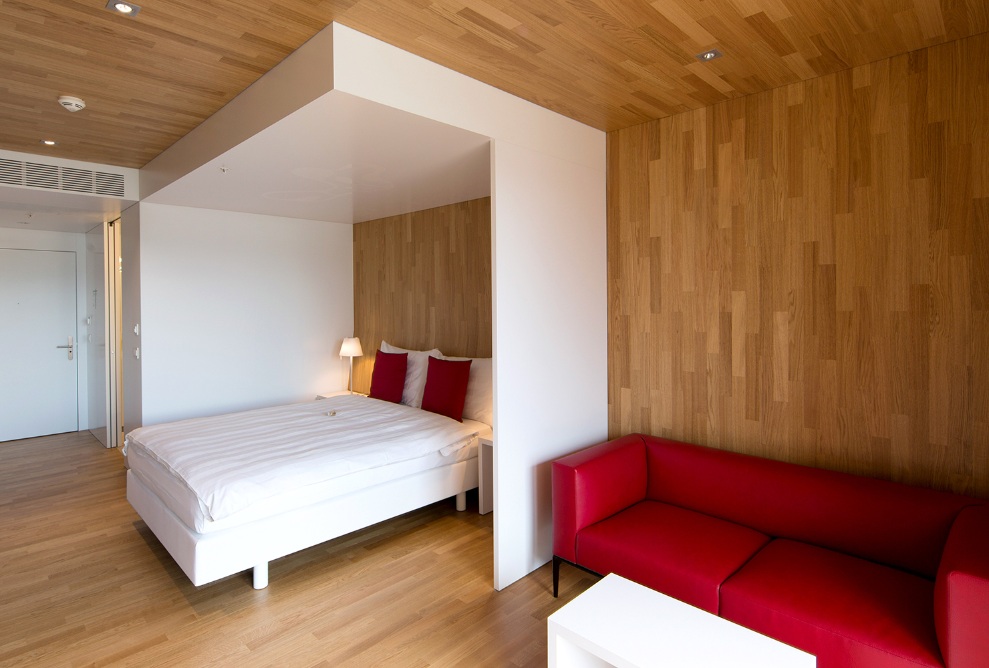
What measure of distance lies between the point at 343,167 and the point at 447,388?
175 centimetres

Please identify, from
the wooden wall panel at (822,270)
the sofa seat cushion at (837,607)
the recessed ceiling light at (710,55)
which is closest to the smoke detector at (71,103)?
the wooden wall panel at (822,270)

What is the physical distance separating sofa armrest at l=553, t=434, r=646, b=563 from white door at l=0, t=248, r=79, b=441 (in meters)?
6.15

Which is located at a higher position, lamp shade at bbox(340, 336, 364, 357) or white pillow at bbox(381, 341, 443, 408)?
lamp shade at bbox(340, 336, 364, 357)

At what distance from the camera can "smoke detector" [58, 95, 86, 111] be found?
111 inches

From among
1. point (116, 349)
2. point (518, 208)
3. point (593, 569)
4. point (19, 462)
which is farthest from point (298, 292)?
point (593, 569)

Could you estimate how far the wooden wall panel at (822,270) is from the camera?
7.49 feet

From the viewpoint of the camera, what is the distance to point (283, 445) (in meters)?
3.36

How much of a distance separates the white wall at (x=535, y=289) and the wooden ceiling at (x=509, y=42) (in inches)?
6.3

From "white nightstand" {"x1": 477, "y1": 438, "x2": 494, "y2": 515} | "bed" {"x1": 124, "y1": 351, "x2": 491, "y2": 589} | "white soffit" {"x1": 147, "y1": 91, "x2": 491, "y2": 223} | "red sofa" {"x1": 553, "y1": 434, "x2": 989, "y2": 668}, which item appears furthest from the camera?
"white nightstand" {"x1": 477, "y1": 438, "x2": 494, "y2": 515}

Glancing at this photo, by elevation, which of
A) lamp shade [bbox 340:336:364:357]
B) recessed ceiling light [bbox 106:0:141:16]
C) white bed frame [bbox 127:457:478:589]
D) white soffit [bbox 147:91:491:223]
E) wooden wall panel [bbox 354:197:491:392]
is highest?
recessed ceiling light [bbox 106:0:141:16]

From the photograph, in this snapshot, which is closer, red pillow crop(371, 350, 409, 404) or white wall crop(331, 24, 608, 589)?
white wall crop(331, 24, 608, 589)

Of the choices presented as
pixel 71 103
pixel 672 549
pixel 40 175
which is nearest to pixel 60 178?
pixel 40 175

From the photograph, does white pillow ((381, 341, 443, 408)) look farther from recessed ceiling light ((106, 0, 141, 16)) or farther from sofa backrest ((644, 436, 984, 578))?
recessed ceiling light ((106, 0, 141, 16))

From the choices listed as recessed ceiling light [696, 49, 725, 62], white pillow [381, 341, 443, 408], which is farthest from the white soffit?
white pillow [381, 341, 443, 408]
